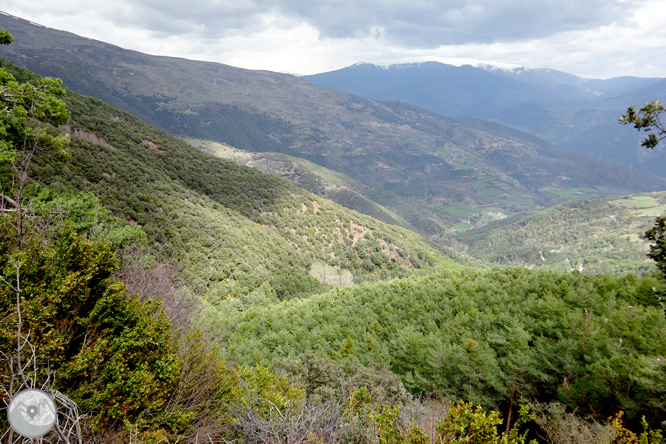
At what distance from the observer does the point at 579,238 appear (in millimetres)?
138375

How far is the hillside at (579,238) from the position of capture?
11512 centimetres

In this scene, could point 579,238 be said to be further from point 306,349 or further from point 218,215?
point 306,349

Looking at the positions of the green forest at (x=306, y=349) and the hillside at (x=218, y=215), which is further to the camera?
the hillside at (x=218, y=215)

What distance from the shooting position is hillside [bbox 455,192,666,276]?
115125 mm

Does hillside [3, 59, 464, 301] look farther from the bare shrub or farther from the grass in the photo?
the grass

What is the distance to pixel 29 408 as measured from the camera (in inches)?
109

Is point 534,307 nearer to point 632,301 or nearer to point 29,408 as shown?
point 632,301

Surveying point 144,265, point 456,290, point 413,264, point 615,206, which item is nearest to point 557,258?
point 615,206

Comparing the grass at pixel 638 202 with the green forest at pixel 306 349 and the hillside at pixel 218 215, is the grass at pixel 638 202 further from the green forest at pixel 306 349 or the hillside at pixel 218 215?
the green forest at pixel 306 349

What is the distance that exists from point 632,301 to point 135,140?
50409 mm

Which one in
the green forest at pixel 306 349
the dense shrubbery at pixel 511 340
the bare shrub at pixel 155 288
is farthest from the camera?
the bare shrub at pixel 155 288

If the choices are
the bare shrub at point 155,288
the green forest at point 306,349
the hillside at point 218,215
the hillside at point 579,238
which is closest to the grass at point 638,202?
the hillside at point 579,238

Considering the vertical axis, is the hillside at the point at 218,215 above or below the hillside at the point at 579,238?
above

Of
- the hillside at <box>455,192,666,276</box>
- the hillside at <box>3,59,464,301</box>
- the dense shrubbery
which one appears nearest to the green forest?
the dense shrubbery
